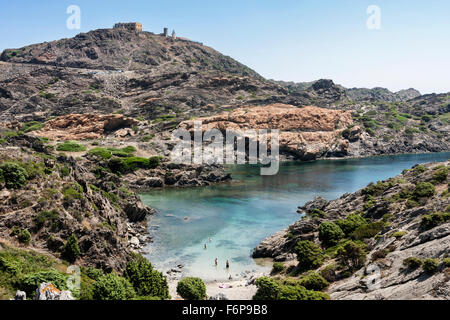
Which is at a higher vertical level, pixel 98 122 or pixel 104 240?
pixel 98 122

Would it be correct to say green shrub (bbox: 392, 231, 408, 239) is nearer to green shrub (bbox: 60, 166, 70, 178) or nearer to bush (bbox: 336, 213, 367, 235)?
bush (bbox: 336, 213, 367, 235)

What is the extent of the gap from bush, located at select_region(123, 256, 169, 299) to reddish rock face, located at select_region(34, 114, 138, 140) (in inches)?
4621

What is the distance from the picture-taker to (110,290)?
84.1 ft

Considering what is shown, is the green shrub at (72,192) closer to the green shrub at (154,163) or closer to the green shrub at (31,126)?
the green shrub at (154,163)

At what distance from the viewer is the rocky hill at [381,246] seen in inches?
1005

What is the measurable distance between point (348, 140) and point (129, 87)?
432ft

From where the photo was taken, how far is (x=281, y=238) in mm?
50219

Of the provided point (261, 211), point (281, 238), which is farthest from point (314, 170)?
point (281, 238)

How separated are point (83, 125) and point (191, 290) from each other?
13039 cm

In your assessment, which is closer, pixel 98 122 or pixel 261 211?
pixel 261 211

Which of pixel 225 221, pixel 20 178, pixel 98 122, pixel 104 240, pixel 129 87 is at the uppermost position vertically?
pixel 129 87

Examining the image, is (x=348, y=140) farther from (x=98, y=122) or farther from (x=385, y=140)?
(x=98, y=122)
